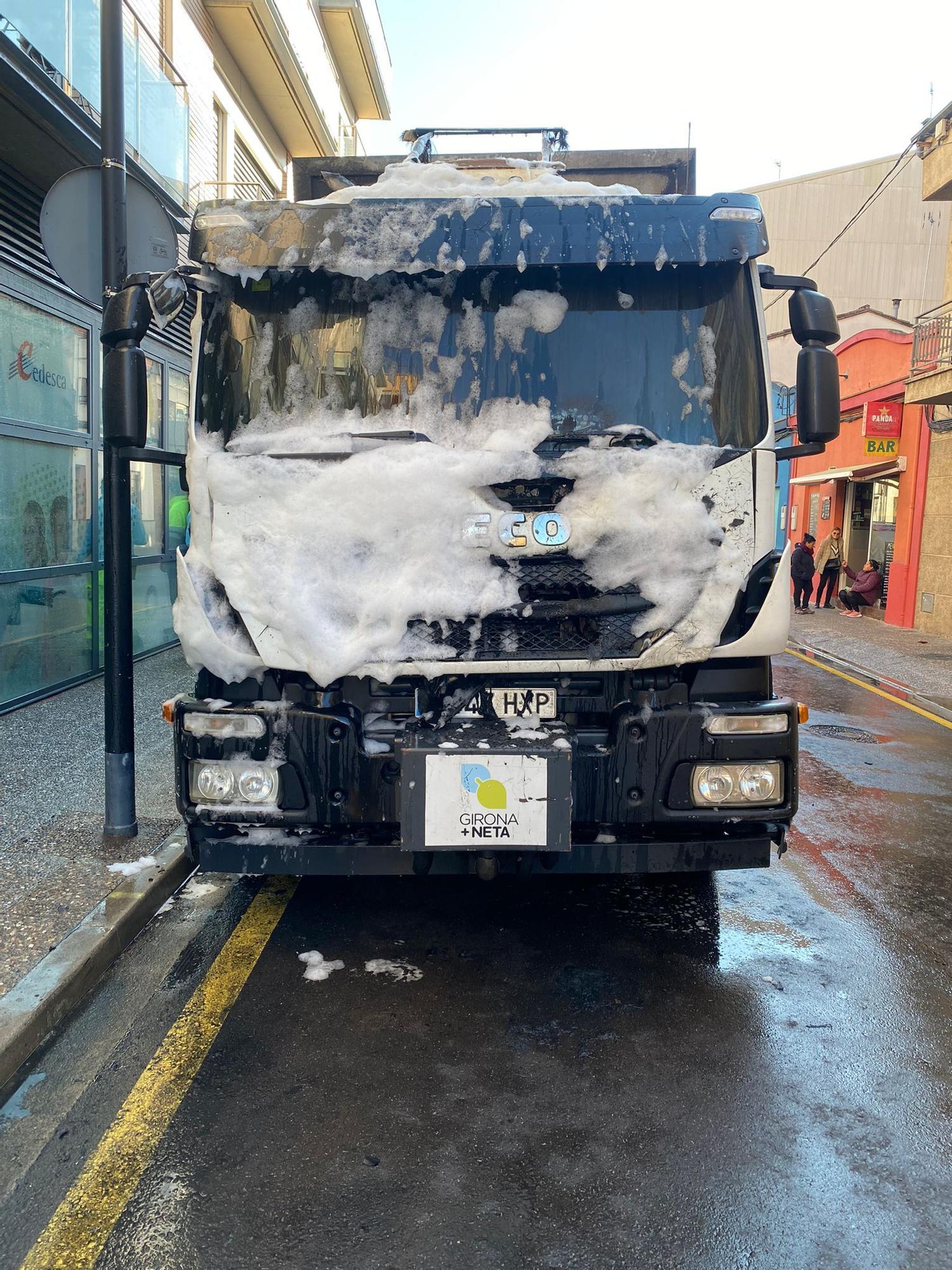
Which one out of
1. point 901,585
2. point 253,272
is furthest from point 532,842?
point 901,585

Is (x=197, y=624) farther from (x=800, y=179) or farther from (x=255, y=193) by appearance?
(x=800, y=179)

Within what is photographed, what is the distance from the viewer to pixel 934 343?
51.7 feet

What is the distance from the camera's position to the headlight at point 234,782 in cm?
357

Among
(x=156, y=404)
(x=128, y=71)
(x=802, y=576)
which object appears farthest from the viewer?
(x=802, y=576)

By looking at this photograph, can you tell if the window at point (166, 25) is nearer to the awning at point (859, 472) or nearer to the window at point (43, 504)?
the window at point (43, 504)

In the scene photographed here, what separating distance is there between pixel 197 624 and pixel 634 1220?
92.1 inches

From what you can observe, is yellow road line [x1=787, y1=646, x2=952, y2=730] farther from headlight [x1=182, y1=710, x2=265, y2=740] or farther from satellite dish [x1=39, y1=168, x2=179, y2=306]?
satellite dish [x1=39, y1=168, x2=179, y2=306]

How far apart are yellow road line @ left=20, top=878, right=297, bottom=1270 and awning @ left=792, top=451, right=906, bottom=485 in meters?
17.2

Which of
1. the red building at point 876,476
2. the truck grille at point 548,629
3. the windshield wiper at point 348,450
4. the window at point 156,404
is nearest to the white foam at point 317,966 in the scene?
the truck grille at point 548,629

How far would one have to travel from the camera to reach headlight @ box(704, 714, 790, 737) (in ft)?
11.7

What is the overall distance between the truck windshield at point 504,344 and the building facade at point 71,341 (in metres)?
1.01

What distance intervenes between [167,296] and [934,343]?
49.0 feet

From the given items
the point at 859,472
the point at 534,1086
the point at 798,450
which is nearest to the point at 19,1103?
the point at 534,1086

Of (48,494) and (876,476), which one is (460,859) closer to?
(48,494)
